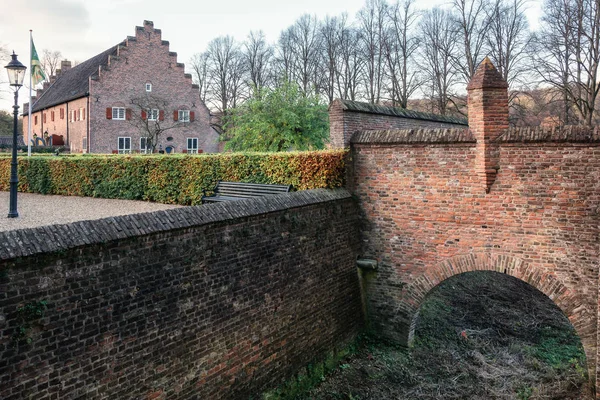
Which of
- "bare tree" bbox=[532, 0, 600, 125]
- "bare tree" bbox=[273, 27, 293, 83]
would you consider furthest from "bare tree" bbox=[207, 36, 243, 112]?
"bare tree" bbox=[532, 0, 600, 125]

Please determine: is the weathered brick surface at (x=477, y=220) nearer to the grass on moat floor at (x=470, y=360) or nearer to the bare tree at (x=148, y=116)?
the grass on moat floor at (x=470, y=360)

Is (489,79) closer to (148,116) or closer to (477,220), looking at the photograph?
(477,220)

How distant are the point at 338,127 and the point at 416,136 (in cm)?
190

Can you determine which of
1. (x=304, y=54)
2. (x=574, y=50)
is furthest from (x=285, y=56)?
(x=574, y=50)

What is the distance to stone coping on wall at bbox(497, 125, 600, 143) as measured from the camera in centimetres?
804

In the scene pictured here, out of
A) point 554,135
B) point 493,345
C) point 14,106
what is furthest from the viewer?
point 493,345

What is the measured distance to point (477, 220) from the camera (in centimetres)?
921

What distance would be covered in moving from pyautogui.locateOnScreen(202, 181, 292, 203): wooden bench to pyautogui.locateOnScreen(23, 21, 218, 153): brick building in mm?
20714

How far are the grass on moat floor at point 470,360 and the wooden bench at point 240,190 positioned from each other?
4.22 meters

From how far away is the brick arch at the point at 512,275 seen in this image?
325 inches

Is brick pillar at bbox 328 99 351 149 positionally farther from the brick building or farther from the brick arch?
the brick building

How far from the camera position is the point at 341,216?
1016cm

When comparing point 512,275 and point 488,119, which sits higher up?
point 488,119

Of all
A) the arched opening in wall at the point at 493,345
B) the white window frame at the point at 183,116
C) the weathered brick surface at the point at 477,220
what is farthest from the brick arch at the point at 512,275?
the white window frame at the point at 183,116
